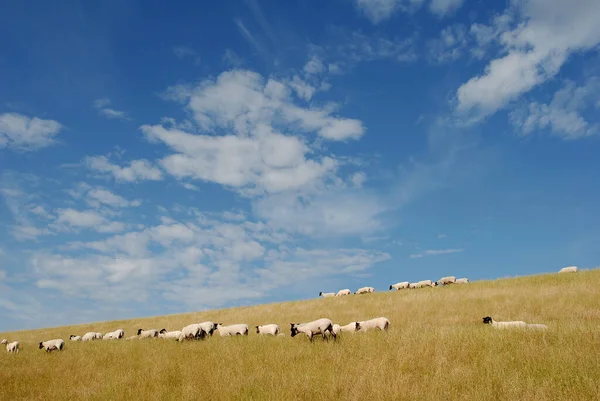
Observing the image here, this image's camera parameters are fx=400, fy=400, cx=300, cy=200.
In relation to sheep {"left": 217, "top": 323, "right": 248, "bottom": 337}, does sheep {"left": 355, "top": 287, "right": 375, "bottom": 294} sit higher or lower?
higher

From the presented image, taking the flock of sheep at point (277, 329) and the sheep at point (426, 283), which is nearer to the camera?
the flock of sheep at point (277, 329)

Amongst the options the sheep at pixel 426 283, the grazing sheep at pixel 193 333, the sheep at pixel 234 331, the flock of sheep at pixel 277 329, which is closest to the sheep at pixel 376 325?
the flock of sheep at pixel 277 329

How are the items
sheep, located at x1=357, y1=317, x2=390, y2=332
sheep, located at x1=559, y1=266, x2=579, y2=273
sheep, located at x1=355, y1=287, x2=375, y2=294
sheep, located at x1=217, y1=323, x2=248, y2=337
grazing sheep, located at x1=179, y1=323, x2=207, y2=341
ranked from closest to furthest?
sheep, located at x1=357, y1=317, x2=390, y2=332
grazing sheep, located at x1=179, y1=323, x2=207, y2=341
sheep, located at x1=217, y1=323, x2=248, y2=337
sheep, located at x1=559, y1=266, x2=579, y2=273
sheep, located at x1=355, y1=287, x2=375, y2=294

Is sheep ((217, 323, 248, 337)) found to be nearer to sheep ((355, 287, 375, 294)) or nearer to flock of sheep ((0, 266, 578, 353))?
flock of sheep ((0, 266, 578, 353))

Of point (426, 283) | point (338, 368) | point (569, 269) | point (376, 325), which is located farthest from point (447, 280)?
point (338, 368)

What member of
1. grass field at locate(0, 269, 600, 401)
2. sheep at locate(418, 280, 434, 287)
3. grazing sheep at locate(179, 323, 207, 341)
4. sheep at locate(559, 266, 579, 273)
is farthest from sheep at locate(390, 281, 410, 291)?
grazing sheep at locate(179, 323, 207, 341)

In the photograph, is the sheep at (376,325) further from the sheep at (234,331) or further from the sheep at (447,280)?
the sheep at (447,280)

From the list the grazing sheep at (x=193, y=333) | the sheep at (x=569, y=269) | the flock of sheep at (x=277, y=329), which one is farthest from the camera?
the sheep at (x=569, y=269)

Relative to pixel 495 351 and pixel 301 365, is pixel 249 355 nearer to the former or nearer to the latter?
pixel 301 365

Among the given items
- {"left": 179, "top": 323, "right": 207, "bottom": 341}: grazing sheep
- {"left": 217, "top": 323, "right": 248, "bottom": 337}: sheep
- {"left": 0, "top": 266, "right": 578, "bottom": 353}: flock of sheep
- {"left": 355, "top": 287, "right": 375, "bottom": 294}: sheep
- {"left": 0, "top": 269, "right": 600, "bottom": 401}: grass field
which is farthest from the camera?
{"left": 355, "top": 287, "right": 375, "bottom": 294}: sheep

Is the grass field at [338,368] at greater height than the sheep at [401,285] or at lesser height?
lesser

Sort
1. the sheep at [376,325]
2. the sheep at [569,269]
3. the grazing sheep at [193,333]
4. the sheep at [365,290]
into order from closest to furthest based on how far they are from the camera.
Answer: the sheep at [376,325]
the grazing sheep at [193,333]
the sheep at [569,269]
the sheep at [365,290]

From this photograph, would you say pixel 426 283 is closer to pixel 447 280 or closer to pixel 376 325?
pixel 447 280

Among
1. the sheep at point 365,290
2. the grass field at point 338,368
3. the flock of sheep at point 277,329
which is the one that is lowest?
the grass field at point 338,368
